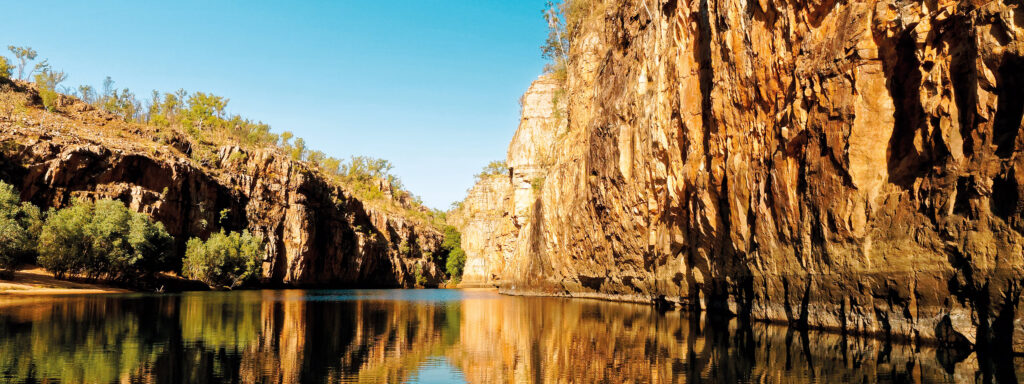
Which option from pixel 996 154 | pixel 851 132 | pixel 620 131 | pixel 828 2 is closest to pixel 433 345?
pixel 851 132

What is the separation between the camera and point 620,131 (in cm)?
4328

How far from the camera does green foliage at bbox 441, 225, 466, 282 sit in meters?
130

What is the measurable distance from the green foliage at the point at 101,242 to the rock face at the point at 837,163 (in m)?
45.9

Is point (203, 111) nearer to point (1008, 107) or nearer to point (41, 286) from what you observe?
point (41, 286)

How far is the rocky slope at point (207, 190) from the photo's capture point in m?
63.3

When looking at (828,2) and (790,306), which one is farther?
(790,306)

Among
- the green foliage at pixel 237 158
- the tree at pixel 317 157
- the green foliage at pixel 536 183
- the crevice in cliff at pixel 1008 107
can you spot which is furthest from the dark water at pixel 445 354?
the tree at pixel 317 157

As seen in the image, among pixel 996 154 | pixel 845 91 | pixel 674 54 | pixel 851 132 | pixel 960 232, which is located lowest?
pixel 960 232

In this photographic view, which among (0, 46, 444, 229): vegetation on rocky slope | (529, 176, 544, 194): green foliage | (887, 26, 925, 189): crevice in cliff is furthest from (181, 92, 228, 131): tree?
(887, 26, 925, 189): crevice in cliff

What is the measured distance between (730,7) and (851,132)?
984cm

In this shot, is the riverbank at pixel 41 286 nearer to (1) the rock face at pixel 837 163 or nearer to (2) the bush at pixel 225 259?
(2) the bush at pixel 225 259

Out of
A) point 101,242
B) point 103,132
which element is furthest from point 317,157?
point 101,242

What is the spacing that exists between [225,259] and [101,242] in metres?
22.3

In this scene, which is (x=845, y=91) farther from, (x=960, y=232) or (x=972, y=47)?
(x=960, y=232)
